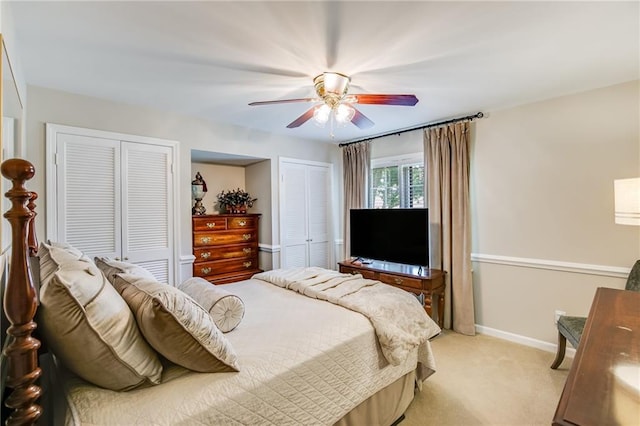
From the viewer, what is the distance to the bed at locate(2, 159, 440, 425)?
83cm

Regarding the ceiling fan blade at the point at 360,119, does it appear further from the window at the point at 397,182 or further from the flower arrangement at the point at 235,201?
the flower arrangement at the point at 235,201

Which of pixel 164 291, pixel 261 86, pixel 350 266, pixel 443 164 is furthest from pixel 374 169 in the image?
pixel 164 291

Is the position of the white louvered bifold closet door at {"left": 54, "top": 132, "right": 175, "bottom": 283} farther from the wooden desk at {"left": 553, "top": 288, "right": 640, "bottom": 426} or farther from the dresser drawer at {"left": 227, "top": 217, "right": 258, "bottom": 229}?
the wooden desk at {"left": 553, "top": 288, "right": 640, "bottom": 426}

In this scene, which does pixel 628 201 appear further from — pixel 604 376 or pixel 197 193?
pixel 197 193

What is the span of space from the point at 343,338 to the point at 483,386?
1.54m

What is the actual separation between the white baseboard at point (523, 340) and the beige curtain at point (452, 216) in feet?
0.52

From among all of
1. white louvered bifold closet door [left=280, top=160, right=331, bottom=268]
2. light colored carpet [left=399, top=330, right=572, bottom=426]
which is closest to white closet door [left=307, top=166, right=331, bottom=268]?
white louvered bifold closet door [left=280, top=160, right=331, bottom=268]

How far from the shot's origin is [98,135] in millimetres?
2818

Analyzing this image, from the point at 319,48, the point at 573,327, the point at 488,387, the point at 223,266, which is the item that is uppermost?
the point at 319,48

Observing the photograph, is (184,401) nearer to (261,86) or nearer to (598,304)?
(598,304)

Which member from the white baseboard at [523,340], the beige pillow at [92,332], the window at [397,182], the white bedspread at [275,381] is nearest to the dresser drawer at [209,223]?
the white bedspread at [275,381]

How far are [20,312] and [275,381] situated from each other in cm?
92

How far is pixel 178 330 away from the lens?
3.86 ft

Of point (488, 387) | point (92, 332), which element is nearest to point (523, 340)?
point (488, 387)
